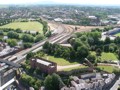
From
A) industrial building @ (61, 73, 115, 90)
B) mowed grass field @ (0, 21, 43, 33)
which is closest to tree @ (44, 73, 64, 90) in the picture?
industrial building @ (61, 73, 115, 90)

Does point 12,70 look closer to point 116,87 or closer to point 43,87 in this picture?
point 43,87

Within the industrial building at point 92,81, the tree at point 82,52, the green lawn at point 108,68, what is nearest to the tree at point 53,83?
the industrial building at point 92,81

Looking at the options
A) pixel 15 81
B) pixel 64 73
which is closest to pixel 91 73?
pixel 64 73

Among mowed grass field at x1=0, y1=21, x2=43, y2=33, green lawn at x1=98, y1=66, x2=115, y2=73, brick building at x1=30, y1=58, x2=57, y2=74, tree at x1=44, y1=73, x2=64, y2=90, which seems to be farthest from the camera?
mowed grass field at x1=0, y1=21, x2=43, y2=33

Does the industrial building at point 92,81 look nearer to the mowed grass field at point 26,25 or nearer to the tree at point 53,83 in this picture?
the tree at point 53,83

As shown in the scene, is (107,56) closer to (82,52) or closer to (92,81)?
(82,52)

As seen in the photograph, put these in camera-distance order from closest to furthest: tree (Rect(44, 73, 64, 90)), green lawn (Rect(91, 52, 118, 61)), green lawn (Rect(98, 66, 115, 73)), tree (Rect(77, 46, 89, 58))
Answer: tree (Rect(44, 73, 64, 90)) → green lawn (Rect(98, 66, 115, 73)) → tree (Rect(77, 46, 89, 58)) → green lawn (Rect(91, 52, 118, 61))

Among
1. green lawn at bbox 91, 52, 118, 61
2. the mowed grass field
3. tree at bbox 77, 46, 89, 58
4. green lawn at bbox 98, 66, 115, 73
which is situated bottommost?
the mowed grass field

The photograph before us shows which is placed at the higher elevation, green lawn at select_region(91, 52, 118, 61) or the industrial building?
the industrial building

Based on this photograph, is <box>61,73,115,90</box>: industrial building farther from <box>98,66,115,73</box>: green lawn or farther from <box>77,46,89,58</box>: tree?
<box>77,46,89,58</box>: tree
